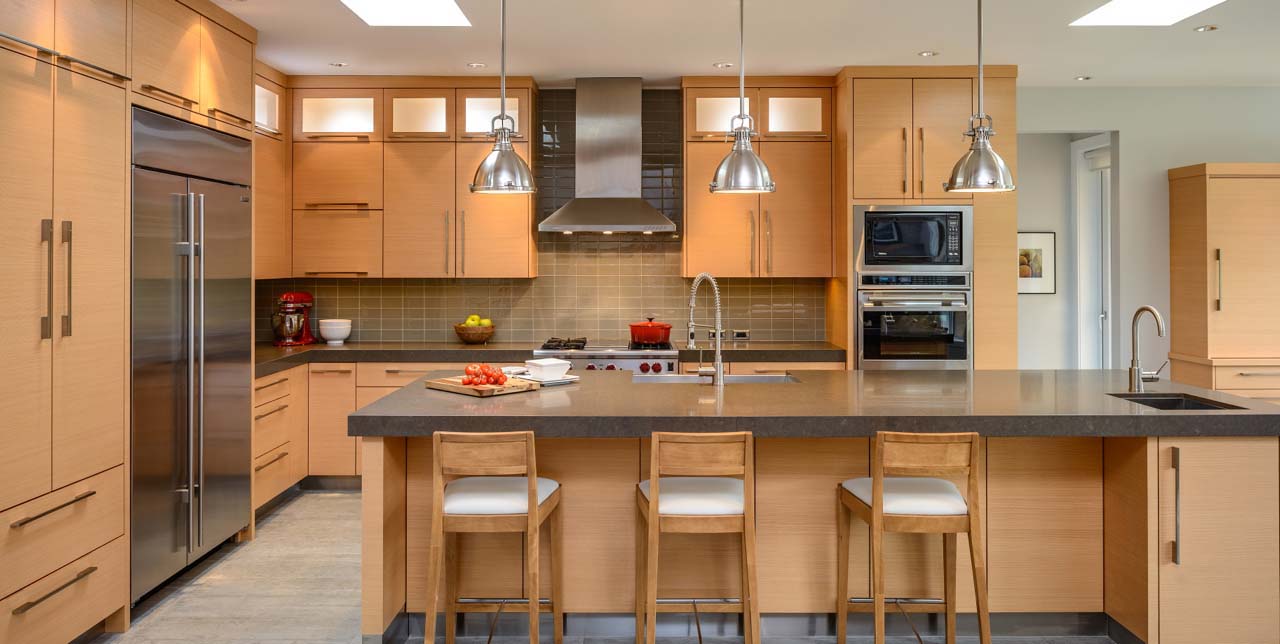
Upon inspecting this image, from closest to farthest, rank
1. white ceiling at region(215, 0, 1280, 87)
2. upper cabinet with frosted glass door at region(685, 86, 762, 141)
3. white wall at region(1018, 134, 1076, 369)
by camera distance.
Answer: white ceiling at region(215, 0, 1280, 87) → upper cabinet with frosted glass door at region(685, 86, 762, 141) → white wall at region(1018, 134, 1076, 369)

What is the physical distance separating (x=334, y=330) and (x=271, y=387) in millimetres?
1075

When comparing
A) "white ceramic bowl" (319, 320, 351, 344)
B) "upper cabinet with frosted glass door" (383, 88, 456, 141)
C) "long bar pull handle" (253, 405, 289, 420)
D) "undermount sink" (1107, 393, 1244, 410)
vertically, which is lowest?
"long bar pull handle" (253, 405, 289, 420)

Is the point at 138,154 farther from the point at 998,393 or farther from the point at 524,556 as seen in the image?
the point at 998,393

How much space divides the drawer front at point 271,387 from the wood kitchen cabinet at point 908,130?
3.53 m

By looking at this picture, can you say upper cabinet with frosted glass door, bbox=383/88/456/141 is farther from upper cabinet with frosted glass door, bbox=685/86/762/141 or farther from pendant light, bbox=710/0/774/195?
pendant light, bbox=710/0/774/195

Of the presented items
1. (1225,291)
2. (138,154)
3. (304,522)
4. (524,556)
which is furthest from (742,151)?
(1225,291)

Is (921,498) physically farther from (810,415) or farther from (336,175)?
(336,175)

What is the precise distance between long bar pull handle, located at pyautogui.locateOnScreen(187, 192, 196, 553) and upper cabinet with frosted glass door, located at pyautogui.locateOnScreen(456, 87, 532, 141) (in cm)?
214

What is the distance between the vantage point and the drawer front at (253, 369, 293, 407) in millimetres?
4699

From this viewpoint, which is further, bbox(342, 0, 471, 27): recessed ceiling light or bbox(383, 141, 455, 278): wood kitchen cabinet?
bbox(383, 141, 455, 278): wood kitchen cabinet

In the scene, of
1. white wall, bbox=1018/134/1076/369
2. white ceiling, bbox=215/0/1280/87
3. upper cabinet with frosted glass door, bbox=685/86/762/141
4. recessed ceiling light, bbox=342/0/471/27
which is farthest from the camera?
white wall, bbox=1018/134/1076/369

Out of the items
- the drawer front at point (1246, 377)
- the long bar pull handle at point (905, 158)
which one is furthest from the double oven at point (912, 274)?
the drawer front at point (1246, 377)

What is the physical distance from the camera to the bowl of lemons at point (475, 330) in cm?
588

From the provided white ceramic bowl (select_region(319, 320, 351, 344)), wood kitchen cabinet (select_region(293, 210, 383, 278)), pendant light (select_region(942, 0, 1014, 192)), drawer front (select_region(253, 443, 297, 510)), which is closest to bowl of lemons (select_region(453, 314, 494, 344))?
wood kitchen cabinet (select_region(293, 210, 383, 278))
